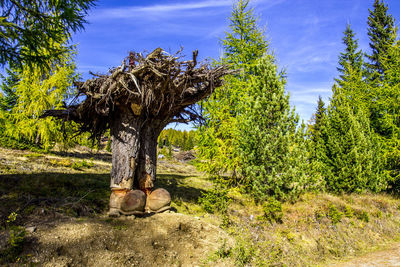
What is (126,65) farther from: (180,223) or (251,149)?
(251,149)

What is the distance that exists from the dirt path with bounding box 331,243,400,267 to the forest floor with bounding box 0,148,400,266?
23mm

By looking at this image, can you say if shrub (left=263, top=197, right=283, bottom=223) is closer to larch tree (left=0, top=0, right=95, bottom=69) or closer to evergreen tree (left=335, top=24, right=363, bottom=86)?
larch tree (left=0, top=0, right=95, bottom=69)

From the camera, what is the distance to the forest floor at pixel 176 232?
11.4 ft

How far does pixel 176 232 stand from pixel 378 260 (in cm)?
535

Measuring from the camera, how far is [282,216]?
7445mm

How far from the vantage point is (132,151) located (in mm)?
5688

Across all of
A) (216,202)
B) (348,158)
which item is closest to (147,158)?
(216,202)

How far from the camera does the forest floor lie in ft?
11.4

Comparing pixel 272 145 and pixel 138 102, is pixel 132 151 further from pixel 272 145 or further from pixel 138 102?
pixel 272 145

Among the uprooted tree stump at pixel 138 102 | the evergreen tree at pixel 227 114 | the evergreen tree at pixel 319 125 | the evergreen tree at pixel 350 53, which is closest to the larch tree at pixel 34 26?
the uprooted tree stump at pixel 138 102

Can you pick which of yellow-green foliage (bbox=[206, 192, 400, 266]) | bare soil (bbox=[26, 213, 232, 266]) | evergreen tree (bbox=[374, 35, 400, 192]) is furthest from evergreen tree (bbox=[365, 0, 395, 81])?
bare soil (bbox=[26, 213, 232, 266])

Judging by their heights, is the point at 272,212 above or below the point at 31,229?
below

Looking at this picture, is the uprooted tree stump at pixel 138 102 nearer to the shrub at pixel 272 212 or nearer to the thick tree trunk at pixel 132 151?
the thick tree trunk at pixel 132 151

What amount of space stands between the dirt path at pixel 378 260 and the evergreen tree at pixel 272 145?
2.75 meters
